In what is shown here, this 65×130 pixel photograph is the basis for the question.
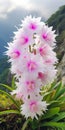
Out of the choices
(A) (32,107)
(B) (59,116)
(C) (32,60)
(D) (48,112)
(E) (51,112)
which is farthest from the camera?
(D) (48,112)

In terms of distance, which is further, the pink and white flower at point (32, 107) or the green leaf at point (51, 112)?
the green leaf at point (51, 112)

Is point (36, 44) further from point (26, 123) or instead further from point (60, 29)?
point (60, 29)

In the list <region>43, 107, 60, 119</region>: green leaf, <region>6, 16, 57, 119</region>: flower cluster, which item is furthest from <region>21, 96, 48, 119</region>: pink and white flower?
<region>43, 107, 60, 119</region>: green leaf

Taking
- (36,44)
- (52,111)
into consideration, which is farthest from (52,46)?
(52,111)

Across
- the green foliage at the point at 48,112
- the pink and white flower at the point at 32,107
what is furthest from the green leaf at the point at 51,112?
the pink and white flower at the point at 32,107

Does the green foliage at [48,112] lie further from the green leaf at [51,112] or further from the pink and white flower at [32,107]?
the pink and white flower at [32,107]

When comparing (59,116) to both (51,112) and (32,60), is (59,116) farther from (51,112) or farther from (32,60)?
(32,60)

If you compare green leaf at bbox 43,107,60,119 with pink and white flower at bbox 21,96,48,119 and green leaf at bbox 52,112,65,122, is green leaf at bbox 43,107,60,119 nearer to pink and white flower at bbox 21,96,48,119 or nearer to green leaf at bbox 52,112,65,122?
green leaf at bbox 52,112,65,122

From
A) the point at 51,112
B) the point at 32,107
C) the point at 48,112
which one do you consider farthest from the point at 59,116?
the point at 32,107
